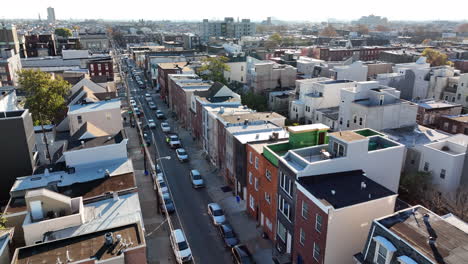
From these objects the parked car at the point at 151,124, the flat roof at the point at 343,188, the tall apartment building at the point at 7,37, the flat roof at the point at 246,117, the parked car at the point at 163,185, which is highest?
the tall apartment building at the point at 7,37

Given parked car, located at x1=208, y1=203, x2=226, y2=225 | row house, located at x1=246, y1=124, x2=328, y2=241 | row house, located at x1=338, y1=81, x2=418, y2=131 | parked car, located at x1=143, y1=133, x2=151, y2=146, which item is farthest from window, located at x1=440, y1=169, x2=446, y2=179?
parked car, located at x1=143, y1=133, x2=151, y2=146

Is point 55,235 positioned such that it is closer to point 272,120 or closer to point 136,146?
point 272,120

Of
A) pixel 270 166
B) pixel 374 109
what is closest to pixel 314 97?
pixel 374 109

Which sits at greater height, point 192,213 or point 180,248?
point 180,248

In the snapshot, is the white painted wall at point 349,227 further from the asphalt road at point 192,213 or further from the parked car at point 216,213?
the parked car at point 216,213

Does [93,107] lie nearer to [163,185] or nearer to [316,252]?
[163,185]

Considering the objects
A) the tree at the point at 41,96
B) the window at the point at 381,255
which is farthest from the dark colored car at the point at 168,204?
the tree at the point at 41,96
